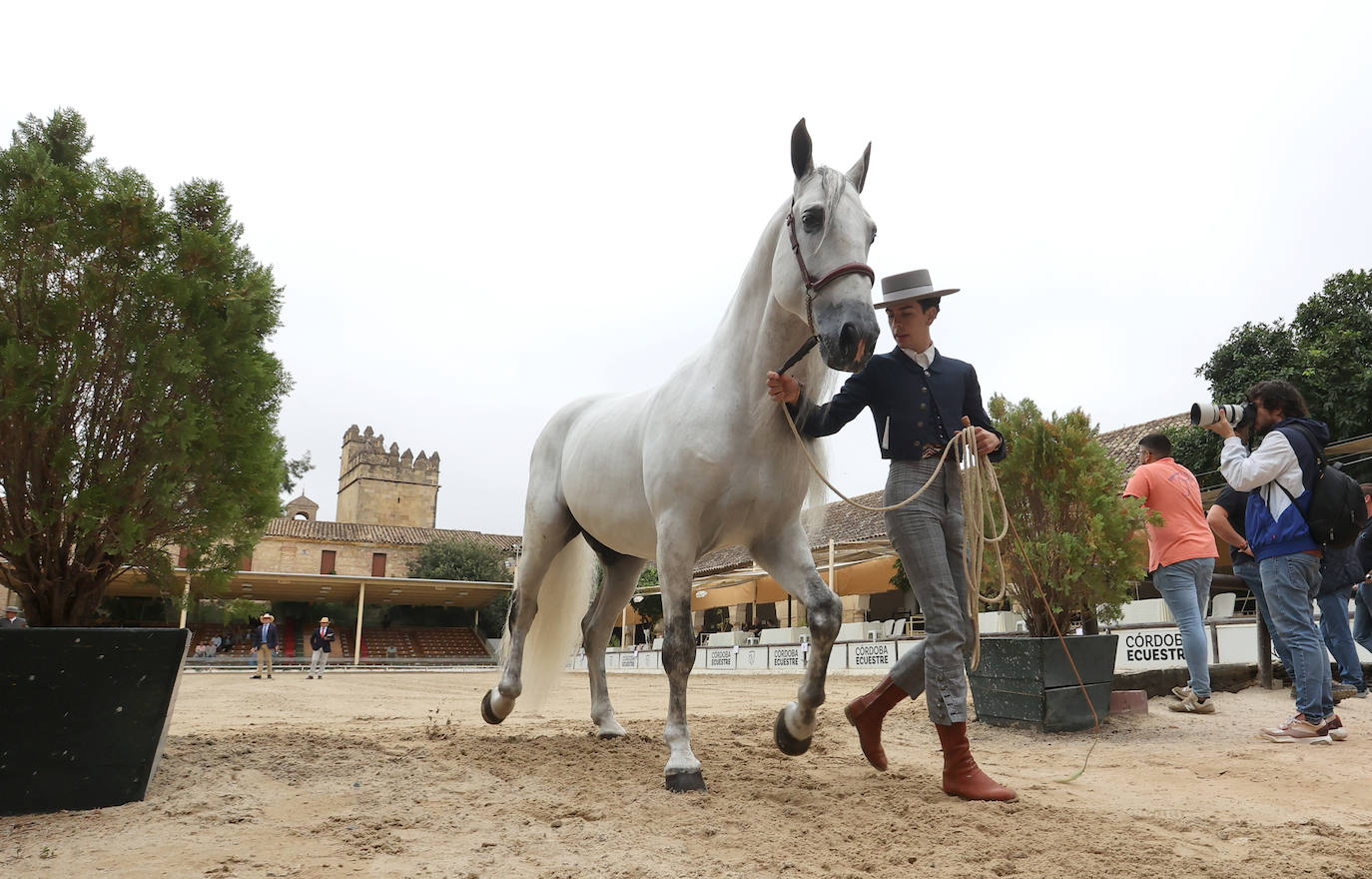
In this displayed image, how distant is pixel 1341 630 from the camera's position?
573cm

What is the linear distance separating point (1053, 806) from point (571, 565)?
3213mm

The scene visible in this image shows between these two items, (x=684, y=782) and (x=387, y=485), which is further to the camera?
(x=387, y=485)

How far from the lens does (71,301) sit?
3328 mm

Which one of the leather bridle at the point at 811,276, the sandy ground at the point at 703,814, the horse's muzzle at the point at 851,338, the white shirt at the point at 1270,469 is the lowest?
the sandy ground at the point at 703,814

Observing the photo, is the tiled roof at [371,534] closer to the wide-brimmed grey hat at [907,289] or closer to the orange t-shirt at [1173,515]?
the orange t-shirt at [1173,515]

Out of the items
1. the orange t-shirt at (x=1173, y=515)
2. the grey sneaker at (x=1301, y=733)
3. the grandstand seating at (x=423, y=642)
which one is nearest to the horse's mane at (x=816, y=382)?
the grey sneaker at (x=1301, y=733)

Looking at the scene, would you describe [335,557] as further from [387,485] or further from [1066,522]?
[1066,522]

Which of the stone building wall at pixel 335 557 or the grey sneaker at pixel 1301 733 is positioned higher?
the stone building wall at pixel 335 557

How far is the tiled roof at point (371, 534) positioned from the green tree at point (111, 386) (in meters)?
45.5

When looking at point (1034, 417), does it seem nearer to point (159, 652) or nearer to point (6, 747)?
point (159, 652)

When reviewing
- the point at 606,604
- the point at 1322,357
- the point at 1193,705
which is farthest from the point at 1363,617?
the point at 1322,357

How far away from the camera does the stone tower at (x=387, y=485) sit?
215 feet

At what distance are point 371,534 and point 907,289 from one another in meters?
52.6

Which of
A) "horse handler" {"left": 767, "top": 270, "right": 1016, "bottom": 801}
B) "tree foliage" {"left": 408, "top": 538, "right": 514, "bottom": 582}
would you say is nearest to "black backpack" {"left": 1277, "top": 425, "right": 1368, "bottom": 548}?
"horse handler" {"left": 767, "top": 270, "right": 1016, "bottom": 801}
